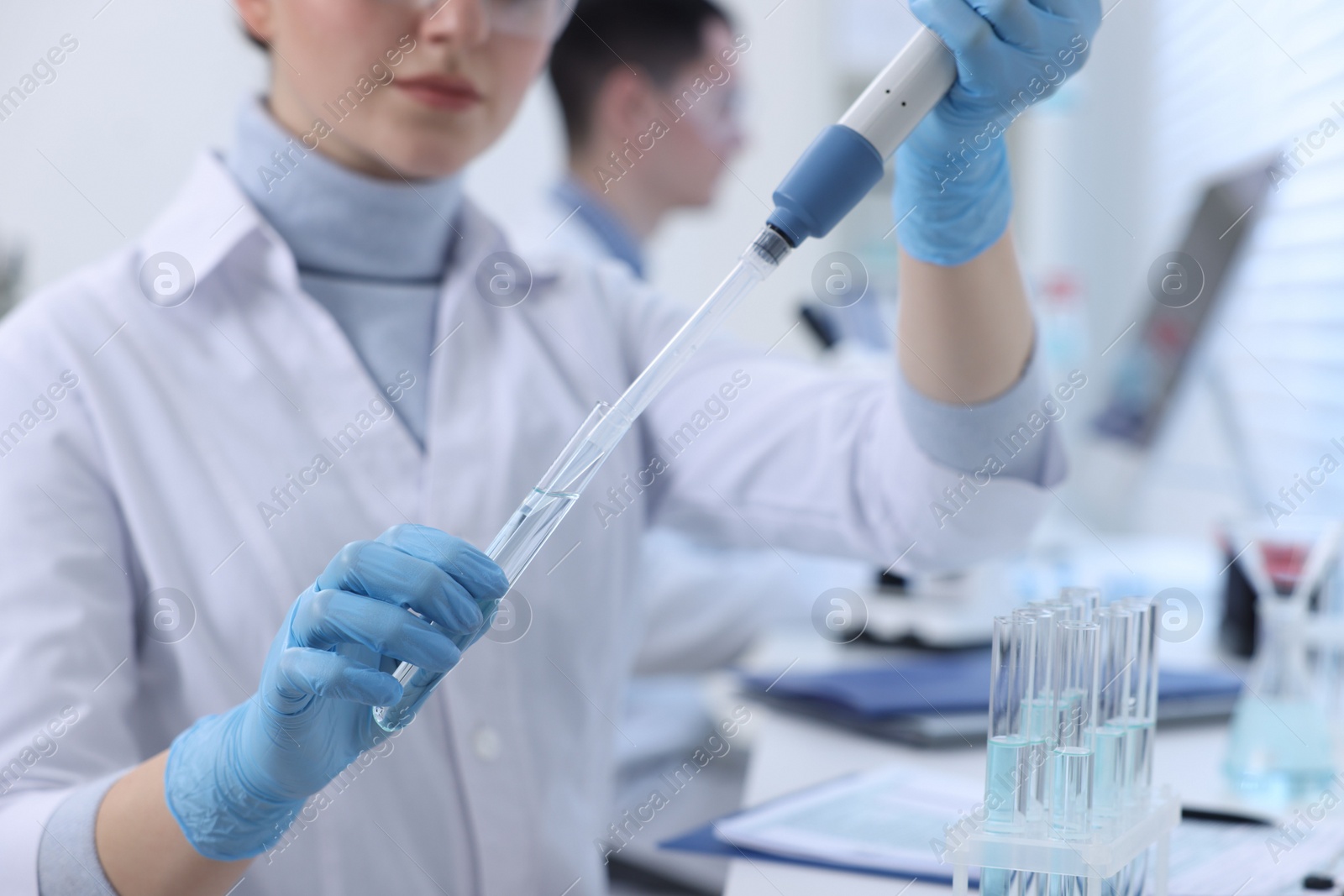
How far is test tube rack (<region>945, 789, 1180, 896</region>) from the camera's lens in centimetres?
55

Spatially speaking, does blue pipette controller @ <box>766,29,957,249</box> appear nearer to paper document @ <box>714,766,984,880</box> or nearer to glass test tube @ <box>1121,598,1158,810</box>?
glass test tube @ <box>1121,598,1158,810</box>

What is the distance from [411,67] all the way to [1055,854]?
2.35ft

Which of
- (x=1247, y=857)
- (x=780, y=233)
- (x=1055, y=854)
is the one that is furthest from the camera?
(x=1247, y=857)

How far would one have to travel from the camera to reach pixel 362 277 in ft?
3.41

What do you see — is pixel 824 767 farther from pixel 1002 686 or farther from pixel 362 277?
pixel 362 277

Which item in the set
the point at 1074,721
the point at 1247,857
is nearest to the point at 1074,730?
the point at 1074,721

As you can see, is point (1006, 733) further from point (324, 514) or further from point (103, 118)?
point (103, 118)

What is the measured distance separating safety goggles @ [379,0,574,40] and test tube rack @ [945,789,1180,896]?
2.31ft

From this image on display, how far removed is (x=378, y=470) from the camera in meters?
0.92

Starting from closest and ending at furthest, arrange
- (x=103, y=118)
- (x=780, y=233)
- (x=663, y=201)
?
(x=780, y=233), (x=103, y=118), (x=663, y=201)

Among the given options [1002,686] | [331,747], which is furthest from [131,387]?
[1002,686]

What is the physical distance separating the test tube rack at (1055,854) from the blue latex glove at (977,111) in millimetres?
411

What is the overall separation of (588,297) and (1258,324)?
1342 millimetres

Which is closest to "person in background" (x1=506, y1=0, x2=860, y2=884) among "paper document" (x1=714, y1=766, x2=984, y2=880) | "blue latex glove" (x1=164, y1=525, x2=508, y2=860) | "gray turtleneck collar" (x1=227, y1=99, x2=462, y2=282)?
"paper document" (x1=714, y1=766, x2=984, y2=880)
